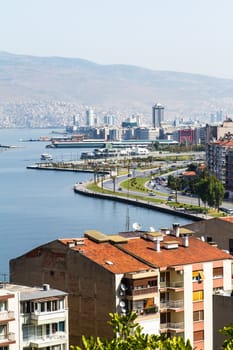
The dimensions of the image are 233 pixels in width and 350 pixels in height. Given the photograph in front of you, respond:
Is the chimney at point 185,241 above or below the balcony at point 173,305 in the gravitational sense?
above

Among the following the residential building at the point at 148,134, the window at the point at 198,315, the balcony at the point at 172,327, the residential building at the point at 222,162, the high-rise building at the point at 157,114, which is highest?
the window at the point at 198,315

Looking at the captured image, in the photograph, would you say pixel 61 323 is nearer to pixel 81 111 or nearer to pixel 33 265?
pixel 33 265

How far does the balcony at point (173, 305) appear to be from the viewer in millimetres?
6834

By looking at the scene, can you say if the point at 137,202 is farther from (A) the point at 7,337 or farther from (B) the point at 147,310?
(A) the point at 7,337

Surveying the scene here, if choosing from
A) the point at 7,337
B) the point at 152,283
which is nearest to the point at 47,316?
the point at 7,337

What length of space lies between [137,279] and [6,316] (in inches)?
48.3

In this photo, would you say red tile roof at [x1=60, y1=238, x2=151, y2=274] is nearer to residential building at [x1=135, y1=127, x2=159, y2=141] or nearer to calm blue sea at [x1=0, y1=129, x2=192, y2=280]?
calm blue sea at [x1=0, y1=129, x2=192, y2=280]

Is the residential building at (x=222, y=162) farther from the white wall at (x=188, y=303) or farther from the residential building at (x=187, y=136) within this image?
the residential building at (x=187, y=136)

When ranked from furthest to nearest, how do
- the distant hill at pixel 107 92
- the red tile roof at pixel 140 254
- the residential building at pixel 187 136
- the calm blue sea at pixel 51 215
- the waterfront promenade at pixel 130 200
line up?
the distant hill at pixel 107 92
the residential building at pixel 187 136
the waterfront promenade at pixel 130 200
the calm blue sea at pixel 51 215
the red tile roof at pixel 140 254

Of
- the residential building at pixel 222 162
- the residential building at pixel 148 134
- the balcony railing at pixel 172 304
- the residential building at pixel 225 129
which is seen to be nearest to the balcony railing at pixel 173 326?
the balcony railing at pixel 172 304

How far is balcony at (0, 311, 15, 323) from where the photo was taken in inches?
218

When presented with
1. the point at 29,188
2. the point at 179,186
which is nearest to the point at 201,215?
the point at 179,186

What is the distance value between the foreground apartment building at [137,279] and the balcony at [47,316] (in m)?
0.71

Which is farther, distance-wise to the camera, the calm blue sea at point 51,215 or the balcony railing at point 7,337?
the calm blue sea at point 51,215
